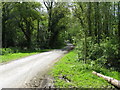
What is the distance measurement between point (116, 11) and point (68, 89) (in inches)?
375

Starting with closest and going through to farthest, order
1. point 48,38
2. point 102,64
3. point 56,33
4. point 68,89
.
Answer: point 68,89 → point 102,64 → point 48,38 → point 56,33

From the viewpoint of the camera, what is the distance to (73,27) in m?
24.3

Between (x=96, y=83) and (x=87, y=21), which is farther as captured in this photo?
(x=87, y=21)

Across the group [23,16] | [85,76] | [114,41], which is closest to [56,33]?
[23,16]

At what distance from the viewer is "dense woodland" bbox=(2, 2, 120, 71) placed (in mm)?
11211

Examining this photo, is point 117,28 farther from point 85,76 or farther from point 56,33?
point 56,33

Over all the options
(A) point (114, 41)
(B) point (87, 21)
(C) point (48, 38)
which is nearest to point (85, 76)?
(A) point (114, 41)

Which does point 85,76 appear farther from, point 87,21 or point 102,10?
point 102,10

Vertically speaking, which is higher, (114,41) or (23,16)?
(23,16)

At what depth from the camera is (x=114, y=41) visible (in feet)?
35.0

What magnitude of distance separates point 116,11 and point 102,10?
1.42 metres

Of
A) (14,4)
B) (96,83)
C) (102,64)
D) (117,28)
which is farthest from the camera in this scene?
(14,4)

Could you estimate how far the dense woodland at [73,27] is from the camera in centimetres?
1121

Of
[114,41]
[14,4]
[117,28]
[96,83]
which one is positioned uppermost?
[14,4]
